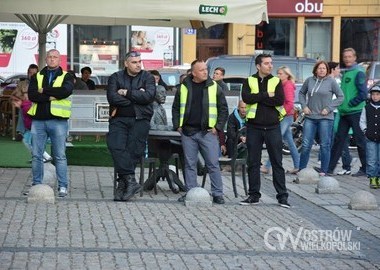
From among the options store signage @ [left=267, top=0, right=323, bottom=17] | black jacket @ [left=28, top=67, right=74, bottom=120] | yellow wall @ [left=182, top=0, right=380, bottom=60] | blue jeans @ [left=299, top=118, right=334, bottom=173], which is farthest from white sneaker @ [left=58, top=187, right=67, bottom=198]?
store signage @ [left=267, top=0, right=323, bottom=17]

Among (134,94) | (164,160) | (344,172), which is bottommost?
(344,172)

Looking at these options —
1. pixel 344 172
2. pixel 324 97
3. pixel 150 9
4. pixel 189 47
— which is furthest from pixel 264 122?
pixel 189 47

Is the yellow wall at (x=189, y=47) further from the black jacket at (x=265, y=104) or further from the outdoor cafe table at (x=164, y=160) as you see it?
the black jacket at (x=265, y=104)

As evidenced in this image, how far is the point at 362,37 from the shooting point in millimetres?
36812

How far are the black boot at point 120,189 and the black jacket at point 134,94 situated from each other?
830mm

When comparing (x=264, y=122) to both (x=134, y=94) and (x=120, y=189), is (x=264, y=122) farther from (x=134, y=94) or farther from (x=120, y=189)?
(x=120, y=189)

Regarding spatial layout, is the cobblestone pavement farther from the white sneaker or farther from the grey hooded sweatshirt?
the grey hooded sweatshirt

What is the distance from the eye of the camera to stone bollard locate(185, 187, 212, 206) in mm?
12508

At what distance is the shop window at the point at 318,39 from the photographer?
3684cm

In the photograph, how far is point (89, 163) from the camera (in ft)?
57.1

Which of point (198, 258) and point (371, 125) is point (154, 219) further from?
point (371, 125)

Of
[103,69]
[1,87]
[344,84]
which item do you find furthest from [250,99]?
[103,69]

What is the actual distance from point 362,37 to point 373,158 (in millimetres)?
22087

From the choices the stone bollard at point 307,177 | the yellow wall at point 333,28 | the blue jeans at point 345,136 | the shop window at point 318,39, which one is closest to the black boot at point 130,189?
the stone bollard at point 307,177
